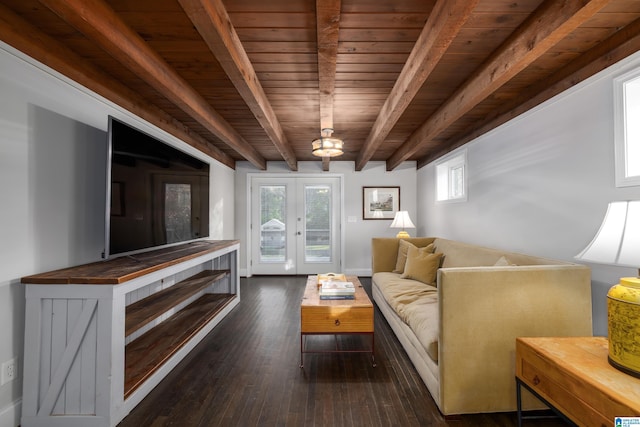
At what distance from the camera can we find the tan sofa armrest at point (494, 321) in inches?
64.6

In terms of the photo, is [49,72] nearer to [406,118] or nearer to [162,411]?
[162,411]

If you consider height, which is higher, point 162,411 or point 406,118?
point 406,118

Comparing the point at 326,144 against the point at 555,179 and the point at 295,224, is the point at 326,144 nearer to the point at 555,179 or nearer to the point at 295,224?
the point at 555,179

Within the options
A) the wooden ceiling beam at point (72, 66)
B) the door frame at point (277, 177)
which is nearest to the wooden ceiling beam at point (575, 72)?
the door frame at point (277, 177)

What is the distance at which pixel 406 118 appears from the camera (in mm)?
3262

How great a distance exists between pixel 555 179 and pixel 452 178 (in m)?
2.10

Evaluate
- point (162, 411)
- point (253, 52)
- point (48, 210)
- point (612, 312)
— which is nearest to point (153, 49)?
point (253, 52)

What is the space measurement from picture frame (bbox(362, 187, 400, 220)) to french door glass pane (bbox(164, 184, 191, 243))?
335cm

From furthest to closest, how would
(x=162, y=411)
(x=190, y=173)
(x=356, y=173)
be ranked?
(x=356, y=173) < (x=190, y=173) < (x=162, y=411)

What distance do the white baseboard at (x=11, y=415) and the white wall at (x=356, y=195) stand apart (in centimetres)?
394

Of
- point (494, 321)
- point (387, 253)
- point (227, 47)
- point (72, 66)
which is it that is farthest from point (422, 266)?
point (72, 66)

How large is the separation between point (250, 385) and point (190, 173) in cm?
218

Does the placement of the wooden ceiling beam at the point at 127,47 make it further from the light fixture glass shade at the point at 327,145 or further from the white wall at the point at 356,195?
the white wall at the point at 356,195

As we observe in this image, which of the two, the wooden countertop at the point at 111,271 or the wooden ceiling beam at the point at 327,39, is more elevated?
the wooden ceiling beam at the point at 327,39
